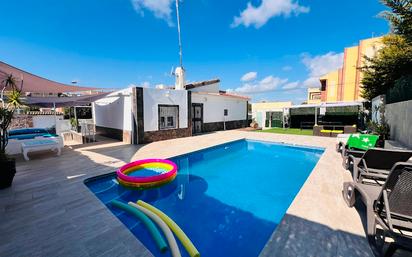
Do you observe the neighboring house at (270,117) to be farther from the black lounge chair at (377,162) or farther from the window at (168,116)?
the black lounge chair at (377,162)

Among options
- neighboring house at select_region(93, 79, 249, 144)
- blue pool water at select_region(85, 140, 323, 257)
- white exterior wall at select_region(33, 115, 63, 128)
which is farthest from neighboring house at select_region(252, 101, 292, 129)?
white exterior wall at select_region(33, 115, 63, 128)

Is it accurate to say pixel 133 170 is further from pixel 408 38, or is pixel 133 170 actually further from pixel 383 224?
pixel 408 38

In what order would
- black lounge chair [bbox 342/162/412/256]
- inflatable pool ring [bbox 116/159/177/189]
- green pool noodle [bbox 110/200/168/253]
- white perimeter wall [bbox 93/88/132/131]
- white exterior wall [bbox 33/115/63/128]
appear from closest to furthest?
black lounge chair [bbox 342/162/412/256]
green pool noodle [bbox 110/200/168/253]
inflatable pool ring [bbox 116/159/177/189]
white perimeter wall [bbox 93/88/132/131]
white exterior wall [bbox 33/115/63/128]

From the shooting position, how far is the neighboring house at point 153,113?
12.2 metres

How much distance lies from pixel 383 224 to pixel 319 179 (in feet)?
11.0

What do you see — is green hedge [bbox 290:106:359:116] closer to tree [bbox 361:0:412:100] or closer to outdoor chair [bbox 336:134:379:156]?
tree [bbox 361:0:412:100]

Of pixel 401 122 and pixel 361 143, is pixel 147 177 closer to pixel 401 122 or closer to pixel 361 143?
pixel 361 143

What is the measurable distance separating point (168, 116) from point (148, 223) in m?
10.7

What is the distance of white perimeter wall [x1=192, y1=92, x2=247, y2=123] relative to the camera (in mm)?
18134

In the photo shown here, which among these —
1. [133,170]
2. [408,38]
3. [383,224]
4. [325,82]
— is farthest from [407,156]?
[325,82]

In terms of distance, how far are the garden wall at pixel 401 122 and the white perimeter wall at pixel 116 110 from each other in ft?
45.4

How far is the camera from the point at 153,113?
12930mm

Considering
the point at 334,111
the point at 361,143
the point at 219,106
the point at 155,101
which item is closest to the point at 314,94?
the point at 334,111

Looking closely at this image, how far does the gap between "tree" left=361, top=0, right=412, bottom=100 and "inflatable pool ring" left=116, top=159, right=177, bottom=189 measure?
406 inches
